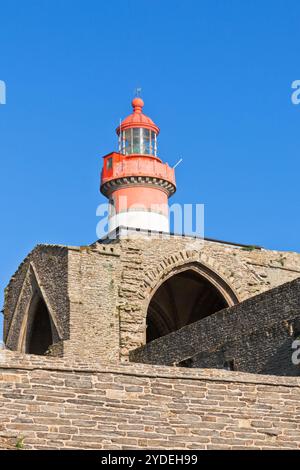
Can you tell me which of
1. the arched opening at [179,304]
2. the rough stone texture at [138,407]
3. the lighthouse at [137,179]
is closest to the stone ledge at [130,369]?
the rough stone texture at [138,407]

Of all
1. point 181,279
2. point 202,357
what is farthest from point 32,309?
point 202,357

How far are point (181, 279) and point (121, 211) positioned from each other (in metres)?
7.42

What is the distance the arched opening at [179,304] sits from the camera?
35.2m

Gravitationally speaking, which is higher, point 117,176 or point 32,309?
point 117,176

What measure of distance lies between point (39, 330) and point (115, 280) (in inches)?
167

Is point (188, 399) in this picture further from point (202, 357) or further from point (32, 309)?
point (32, 309)

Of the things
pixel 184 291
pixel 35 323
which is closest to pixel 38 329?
pixel 35 323

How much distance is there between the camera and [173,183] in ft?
142

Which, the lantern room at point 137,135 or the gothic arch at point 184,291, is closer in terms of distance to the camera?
the gothic arch at point 184,291

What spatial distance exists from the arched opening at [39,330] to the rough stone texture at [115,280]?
41 centimetres

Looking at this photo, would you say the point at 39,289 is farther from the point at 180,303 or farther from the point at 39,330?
the point at 180,303

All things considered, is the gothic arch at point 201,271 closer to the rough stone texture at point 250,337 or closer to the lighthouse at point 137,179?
the rough stone texture at point 250,337
